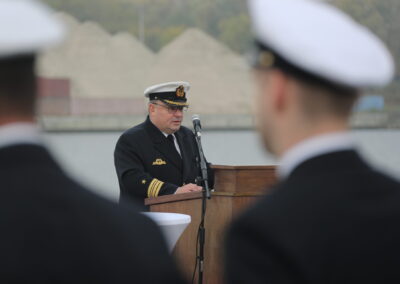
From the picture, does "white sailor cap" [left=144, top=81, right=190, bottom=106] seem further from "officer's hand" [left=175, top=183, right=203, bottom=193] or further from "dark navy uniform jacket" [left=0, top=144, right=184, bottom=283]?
"dark navy uniform jacket" [left=0, top=144, right=184, bottom=283]

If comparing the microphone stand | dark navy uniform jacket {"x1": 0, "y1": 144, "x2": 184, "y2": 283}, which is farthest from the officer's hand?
dark navy uniform jacket {"x1": 0, "y1": 144, "x2": 184, "y2": 283}

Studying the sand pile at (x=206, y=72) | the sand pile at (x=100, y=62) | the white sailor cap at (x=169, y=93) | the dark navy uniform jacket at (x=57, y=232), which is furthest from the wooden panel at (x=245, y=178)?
the sand pile at (x=100, y=62)

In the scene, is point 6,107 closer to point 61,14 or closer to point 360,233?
point 360,233

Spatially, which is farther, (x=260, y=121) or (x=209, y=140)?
(x=209, y=140)

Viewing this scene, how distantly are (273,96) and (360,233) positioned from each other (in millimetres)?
286

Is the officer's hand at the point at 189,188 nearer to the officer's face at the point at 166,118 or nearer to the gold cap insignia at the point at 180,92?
the officer's face at the point at 166,118

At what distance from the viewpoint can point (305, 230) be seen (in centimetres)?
142

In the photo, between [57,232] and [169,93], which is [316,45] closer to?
[57,232]

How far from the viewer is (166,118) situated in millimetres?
5539

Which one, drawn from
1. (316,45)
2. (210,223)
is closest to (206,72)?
(210,223)

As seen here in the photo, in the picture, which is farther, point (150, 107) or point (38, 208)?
point (150, 107)

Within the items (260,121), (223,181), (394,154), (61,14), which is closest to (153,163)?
(223,181)

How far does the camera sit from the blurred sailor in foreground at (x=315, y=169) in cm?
141

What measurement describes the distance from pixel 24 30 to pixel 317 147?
532 millimetres
